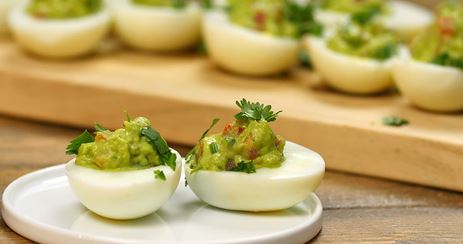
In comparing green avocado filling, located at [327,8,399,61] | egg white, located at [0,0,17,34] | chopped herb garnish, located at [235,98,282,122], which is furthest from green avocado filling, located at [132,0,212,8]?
chopped herb garnish, located at [235,98,282,122]

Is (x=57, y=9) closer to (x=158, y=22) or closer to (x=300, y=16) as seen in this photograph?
(x=158, y=22)

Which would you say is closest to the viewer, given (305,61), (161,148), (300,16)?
(161,148)

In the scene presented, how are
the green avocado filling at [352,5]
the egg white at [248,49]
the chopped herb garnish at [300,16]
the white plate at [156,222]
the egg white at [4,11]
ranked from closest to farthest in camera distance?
the white plate at [156,222] < the egg white at [248,49] < the chopped herb garnish at [300,16] < the green avocado filling at [352,5] < the egg white at [4,11]

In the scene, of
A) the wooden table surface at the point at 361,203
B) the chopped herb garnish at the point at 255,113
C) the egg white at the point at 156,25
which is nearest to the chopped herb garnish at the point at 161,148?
Result: the chopped herb garnish at the point at 255,113

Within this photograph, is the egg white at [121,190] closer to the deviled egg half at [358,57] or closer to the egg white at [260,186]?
the egg white at [260,186]

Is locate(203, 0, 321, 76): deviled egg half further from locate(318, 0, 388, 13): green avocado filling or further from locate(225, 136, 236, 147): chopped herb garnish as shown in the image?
locate(225, 136, 236, 147): chopped herb garnish

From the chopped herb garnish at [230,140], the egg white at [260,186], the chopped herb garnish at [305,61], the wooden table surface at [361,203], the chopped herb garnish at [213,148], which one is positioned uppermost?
the chopped herb garnish at [230,140]

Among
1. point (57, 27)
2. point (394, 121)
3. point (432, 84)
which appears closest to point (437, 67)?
point (432, 84)
